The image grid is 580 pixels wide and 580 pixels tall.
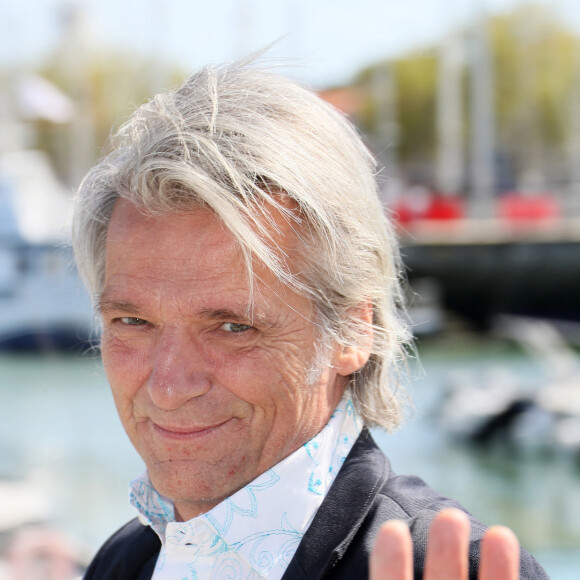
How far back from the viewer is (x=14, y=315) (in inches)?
736

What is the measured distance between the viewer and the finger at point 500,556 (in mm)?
917

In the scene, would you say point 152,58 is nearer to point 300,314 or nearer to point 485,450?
point 485,450

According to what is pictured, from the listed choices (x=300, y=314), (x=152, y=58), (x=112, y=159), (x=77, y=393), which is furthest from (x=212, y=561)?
(x=152, y=58)

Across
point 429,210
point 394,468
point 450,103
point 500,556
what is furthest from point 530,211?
point 500,556

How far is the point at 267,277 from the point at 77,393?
1590 cm

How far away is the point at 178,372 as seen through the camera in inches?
52.0

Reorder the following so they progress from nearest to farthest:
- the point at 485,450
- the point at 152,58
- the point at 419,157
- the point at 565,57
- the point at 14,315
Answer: the point at 485,450 → the point at 14,315 → the point at 152,58 → the point at 565,57 → the point at 419,157

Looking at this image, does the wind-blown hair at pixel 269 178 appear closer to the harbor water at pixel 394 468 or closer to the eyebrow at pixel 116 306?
the eyebrow at pixel 116 306

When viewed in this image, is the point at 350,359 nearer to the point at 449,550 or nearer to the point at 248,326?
the point at 248,326

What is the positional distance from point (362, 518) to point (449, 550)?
1.16 feet

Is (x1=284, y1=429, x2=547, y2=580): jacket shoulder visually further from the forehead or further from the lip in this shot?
the forehead

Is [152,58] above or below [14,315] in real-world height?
above

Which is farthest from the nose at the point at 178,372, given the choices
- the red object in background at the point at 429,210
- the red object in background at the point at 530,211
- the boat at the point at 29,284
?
the red object in background at the point at 530,211

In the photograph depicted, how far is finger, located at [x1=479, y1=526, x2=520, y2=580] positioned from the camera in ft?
3.01
